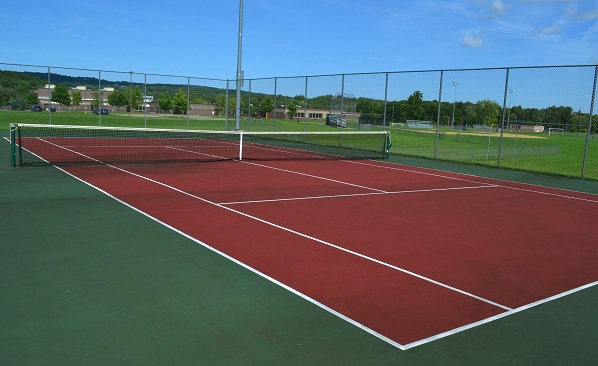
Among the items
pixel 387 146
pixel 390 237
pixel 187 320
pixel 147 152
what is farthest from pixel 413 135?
pixel 187 320

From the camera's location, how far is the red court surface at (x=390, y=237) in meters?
5.08

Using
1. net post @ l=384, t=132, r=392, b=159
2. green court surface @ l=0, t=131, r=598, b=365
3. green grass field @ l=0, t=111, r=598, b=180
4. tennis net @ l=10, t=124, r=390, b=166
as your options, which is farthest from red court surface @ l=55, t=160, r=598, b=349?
green grass field @ l=0, t=111, r=598, b=180

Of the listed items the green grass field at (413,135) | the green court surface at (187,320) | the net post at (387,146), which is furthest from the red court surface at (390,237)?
the green grass field at (413,135)

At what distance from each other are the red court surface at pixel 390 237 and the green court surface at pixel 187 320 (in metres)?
0.24

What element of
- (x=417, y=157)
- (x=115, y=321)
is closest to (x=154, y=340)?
(x=115, y=321)

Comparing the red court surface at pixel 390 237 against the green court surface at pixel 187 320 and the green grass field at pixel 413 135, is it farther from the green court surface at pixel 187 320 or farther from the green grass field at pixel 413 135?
the green grass field at pixel 413 135

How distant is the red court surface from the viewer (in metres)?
5.08

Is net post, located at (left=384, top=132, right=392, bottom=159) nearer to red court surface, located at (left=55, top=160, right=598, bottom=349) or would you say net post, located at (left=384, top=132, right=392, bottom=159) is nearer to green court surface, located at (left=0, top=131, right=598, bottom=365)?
red court surface, located at (left=55, top=160, right=598, bottom=349)

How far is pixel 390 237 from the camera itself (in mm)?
7586

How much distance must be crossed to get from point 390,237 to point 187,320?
156 inches

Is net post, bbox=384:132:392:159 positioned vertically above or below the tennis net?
above

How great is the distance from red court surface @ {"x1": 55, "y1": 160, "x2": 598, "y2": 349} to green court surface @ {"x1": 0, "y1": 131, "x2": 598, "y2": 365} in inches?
9.3

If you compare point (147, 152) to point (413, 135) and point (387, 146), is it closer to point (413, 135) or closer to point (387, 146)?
point (387, 146)

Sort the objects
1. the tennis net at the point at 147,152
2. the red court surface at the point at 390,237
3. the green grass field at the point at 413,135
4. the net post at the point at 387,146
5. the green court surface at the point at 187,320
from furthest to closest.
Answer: the green grass field at the point at 413,135 < the net post at the point at 387,146 < the tennis net at the point at 147,152 < the red court surface at the point at 390,237 < the green court surface at the point at 187,320
